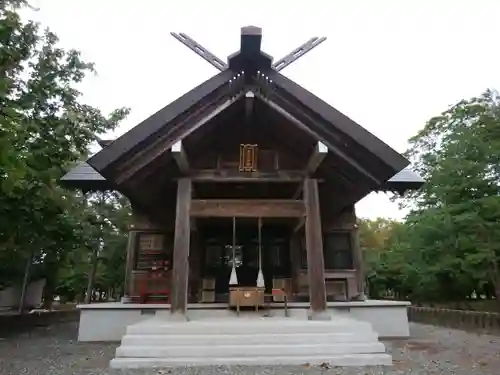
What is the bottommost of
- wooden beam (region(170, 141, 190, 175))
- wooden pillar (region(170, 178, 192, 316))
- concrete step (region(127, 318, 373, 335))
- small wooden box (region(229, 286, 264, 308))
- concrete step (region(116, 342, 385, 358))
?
concrete step (region(116, 342, 385, 358))

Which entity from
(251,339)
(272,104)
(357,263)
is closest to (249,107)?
(272,104)

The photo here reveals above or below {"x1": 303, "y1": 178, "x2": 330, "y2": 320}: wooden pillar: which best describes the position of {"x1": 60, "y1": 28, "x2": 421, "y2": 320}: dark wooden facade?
above

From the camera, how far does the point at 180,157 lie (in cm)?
595

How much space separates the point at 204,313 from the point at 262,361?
7.12 feet

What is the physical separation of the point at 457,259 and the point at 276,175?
25.3 feet

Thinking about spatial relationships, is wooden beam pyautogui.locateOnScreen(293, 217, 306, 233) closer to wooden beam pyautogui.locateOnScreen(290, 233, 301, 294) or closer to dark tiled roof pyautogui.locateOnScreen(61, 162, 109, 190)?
wooden beam pyautogui.locateOnScreen(290, 233, 301, 294)

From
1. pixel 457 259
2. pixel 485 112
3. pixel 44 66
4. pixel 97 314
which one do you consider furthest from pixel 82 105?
pixel 485 112

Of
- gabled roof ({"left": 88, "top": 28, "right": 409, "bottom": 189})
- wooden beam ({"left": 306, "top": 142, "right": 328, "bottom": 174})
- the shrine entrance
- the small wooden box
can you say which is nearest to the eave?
gabled roof ({"left": 88, "top": 28, "right": 409, "bottom": 189})

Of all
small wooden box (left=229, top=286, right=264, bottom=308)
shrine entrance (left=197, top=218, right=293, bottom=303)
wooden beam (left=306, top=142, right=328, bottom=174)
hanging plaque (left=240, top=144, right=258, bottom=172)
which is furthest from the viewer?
shrine entrance (left=197, top=218, right=293, bottom=303)

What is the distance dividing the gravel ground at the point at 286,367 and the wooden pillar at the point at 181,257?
1160mm

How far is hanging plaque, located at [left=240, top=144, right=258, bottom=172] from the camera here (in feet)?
21.5

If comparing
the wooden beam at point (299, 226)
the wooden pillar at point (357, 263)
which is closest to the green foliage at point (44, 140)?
the wooden beam at point (299, 226)

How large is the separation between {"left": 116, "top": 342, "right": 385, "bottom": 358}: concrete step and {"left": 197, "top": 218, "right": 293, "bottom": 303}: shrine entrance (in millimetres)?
4456

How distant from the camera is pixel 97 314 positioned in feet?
23.4
